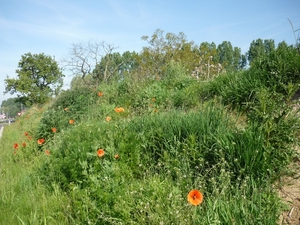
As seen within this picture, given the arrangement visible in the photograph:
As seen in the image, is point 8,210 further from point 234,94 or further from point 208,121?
point 234,94

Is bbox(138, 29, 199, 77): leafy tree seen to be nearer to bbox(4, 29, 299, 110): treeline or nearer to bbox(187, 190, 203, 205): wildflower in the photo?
bbox(4, 29, 299, 110): treeline

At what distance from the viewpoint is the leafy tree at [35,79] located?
43.7 metres

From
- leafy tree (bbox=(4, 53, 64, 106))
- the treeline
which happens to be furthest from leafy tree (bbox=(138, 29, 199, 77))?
leafy tree (bbox=(4, 53, 64, 106))

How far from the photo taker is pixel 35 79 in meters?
46.3

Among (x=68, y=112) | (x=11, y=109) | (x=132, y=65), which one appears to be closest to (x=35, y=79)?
(x=132, y=65)

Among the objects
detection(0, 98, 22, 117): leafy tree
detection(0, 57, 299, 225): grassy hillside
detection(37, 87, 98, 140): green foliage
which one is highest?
detection(0, 98, 22, 117): leafy tree

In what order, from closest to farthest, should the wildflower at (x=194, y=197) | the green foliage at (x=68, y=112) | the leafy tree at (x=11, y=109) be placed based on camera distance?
1. the wildflower at (x=194, y=197)
2. the green foliage at (x=68, y=112)
3. the leafy tree at (x=11, y=109)

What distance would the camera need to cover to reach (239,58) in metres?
55.8

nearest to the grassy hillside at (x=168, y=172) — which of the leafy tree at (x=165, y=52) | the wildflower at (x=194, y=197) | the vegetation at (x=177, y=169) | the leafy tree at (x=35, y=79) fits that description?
the vegetation at (x=177, y=169)

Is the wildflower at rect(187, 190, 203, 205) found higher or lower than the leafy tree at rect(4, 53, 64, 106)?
lower

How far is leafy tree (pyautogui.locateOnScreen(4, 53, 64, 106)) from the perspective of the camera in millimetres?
43656

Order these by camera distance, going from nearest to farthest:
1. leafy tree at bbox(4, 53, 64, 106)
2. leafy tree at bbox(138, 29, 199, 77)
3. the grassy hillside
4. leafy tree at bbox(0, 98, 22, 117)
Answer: the grassy hillside
leafy tree at bbox(138, 29, 199, 77)
leafy tree at bbox(4, 53, 64, 106)
leafy tree at bbox(0, 98, 22, 117)

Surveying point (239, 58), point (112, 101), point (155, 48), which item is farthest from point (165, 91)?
point (239, 58)

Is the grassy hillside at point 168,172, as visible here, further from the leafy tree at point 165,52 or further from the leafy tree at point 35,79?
the leafy tree at point 35,79
